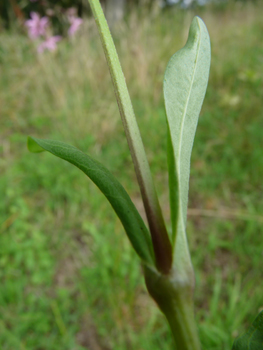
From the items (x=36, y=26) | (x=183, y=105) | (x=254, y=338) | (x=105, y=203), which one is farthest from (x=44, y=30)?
(x=254, y=338)

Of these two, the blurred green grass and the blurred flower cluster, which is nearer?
the blurred green grass

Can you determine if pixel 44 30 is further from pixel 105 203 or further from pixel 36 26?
pixel 105 203

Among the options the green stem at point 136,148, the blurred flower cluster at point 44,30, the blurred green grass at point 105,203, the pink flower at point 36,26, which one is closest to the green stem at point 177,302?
the green stem at point 136,148

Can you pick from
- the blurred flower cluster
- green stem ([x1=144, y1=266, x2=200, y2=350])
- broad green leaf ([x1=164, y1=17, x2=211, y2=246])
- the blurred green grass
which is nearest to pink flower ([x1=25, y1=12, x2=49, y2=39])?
Result: the blurred flower cluster

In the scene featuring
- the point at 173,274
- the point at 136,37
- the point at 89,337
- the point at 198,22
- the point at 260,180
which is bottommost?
the point at 89,337

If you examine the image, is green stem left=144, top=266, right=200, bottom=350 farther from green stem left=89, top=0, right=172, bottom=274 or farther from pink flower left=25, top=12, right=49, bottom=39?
pink flower left=25, top=12, right=49, bottom=39

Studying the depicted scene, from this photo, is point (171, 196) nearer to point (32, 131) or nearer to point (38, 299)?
point (38, 299)

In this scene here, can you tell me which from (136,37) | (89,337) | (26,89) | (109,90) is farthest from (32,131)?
(89,337)
